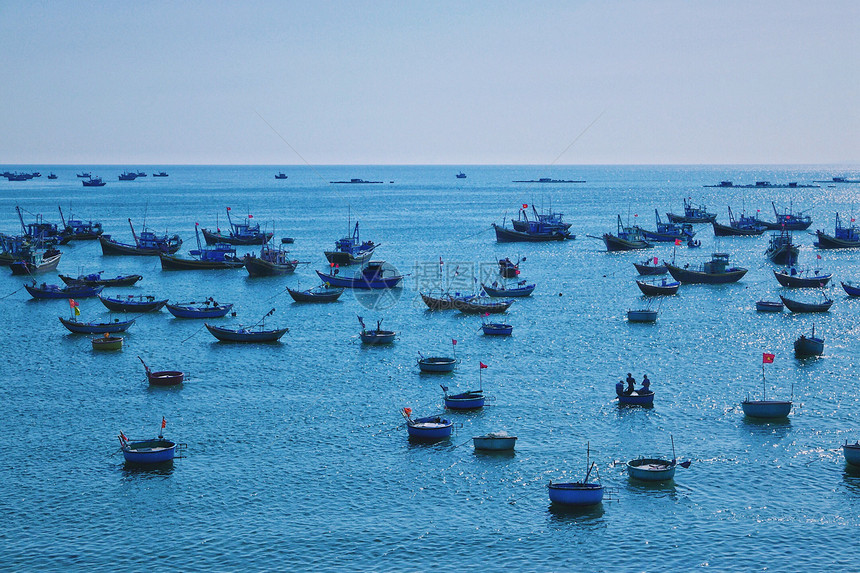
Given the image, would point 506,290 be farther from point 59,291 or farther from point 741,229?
point 741,229

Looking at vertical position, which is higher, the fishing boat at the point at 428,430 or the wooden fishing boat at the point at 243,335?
the wooden fishing boat at the point at 243,335

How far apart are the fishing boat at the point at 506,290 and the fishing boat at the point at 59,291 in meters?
46.3

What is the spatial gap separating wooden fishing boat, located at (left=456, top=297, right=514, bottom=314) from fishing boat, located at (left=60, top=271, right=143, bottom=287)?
155 ft

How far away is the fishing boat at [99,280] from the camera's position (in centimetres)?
10669

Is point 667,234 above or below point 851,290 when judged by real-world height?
above

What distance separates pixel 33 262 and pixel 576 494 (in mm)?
103641

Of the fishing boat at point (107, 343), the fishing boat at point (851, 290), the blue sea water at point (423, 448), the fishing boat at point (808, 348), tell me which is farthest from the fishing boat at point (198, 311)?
the fishing boat at point (851, 290)

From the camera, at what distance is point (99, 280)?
111 m

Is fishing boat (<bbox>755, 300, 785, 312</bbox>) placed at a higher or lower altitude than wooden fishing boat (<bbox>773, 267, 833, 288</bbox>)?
lower

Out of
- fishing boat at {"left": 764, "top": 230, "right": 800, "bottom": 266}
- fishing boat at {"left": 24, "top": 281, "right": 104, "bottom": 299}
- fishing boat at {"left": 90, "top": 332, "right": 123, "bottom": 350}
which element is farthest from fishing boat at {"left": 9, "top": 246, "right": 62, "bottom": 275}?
fishing boat at {"left": 764, "top": 230, "right": 800, "bottom": 266}

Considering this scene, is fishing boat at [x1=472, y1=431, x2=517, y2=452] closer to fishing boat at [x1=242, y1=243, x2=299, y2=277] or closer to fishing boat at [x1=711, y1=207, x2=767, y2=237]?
fishing boat at [x1=242, y1=243, x2=299, y2=277]

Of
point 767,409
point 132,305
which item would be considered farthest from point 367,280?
point 767,409

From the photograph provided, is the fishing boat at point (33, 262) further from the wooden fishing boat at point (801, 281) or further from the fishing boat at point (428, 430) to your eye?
the wooden fishing boat at point (801, 281)

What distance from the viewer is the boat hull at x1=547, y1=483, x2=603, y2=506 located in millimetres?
41750
